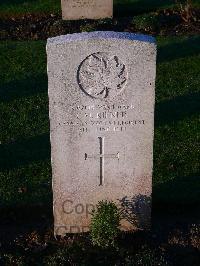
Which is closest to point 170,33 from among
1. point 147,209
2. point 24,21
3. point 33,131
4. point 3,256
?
point 24,21

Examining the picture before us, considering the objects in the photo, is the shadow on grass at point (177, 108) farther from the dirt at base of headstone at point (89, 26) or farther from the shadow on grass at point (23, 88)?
the dirt at base of headstone at point (89, 26)

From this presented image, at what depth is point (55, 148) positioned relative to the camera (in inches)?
221

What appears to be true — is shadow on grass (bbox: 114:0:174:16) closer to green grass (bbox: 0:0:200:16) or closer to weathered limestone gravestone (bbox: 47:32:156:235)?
green grass (bbox: 0:0:200:16)

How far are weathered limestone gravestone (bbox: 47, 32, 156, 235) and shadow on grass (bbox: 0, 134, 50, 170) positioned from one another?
5.65 ft

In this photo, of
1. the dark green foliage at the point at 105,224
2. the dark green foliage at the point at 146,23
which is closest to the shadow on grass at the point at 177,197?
the dark green foliage at the point at 105,224

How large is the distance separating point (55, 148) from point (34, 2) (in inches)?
352

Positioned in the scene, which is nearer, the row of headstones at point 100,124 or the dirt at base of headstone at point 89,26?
the row of headstones at point 100,124

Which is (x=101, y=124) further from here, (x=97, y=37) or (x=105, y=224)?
(x=105, y=224)

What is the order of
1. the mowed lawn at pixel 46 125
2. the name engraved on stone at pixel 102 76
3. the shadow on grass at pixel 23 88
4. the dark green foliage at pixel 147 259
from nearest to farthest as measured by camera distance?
the name engraved on stone at pixel 102 76
the dark green foliage at pixel 147 259
the mowed lawn at pixel 46 125
the shadow on grass at pixel 23 88

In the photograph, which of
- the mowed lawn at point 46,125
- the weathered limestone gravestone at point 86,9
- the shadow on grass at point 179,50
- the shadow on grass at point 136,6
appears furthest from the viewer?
the shadow on grass at point 136,6

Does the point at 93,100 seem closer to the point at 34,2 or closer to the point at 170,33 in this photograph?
the point at 170,33

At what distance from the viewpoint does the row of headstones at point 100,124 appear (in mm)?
5164

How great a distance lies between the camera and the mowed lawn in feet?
23.0

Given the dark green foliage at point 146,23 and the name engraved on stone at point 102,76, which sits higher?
the dark green foliage at point 146,23
